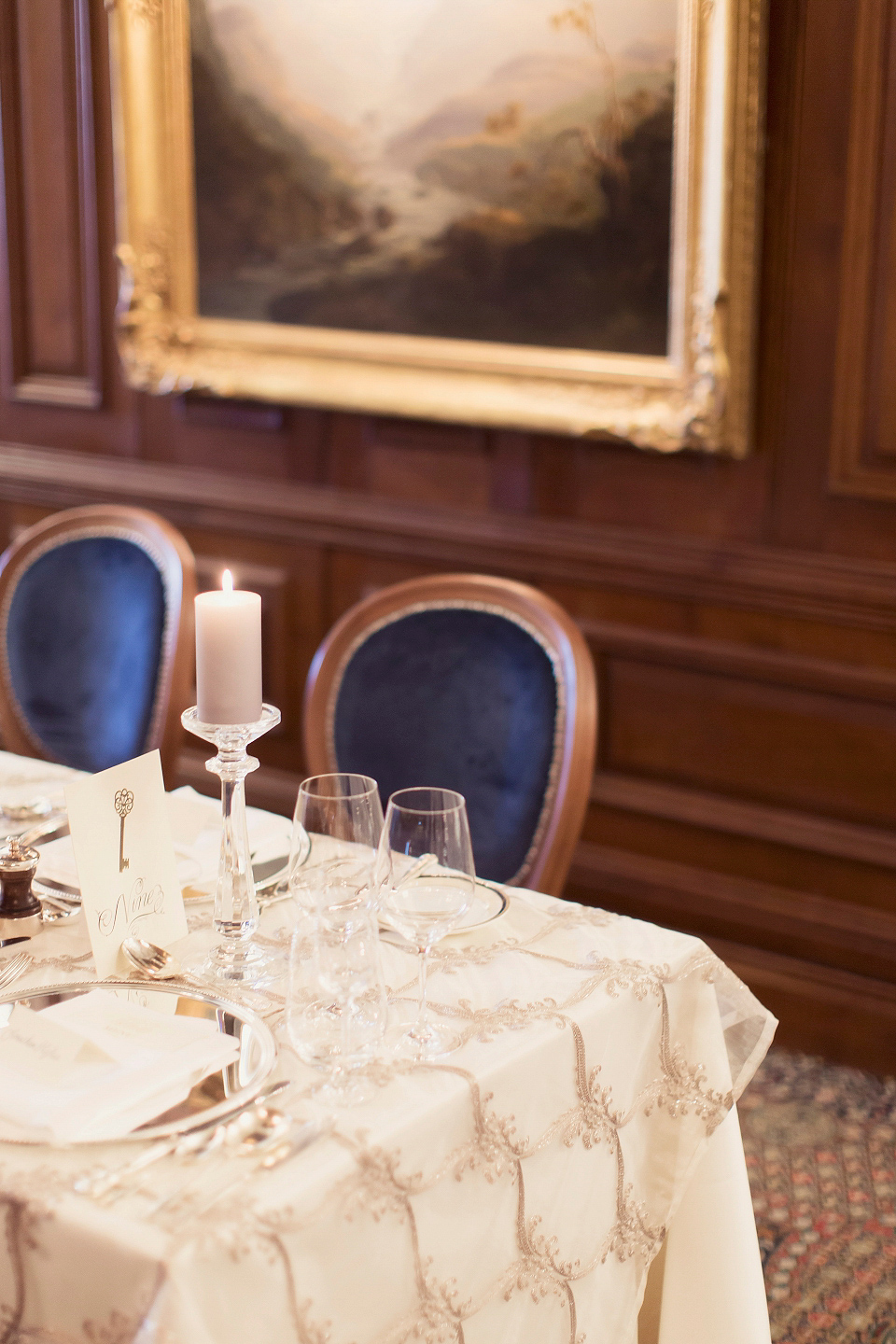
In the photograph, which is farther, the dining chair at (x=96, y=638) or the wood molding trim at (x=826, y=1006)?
the wood molding trim at (x=826, y=1006)

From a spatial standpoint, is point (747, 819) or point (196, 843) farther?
point (747, 819)

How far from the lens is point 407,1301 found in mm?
1111

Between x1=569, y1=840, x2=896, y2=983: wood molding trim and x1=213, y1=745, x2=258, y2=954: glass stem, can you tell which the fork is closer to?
x1=213, y1=745, x2=258, y2=954: glass stem

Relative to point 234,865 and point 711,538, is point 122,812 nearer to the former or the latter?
point 234,865

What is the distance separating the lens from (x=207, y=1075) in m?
1.14

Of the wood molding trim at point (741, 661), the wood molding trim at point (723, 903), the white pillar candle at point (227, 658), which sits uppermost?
the white pillar candle at point (227, 658)

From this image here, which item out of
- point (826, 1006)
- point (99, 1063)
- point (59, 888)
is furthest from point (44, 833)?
point (826, 1006)

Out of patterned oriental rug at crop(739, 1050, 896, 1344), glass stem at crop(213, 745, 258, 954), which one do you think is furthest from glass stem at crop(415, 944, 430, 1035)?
patterned oriental rug at crop(739, 1050, 896, 1344)

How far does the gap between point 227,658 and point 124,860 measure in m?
0.21

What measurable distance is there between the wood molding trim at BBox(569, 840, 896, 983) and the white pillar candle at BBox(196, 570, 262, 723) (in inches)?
66.9

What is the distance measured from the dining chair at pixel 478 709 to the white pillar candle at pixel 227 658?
0.61 metres

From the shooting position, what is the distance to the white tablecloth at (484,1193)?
975 mm

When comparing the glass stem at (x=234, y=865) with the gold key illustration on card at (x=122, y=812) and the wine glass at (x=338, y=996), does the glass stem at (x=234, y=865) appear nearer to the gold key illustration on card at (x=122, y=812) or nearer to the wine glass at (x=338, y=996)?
the gold key illustration on card at (x=122, y=812)

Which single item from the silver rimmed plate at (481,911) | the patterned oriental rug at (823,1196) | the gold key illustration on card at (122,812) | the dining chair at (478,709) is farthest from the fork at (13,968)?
the patterned oriental rug at (823,1196)
